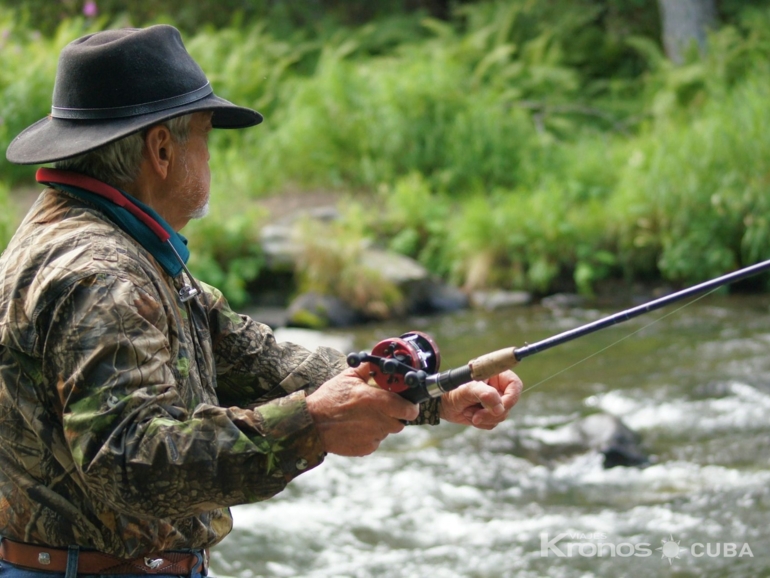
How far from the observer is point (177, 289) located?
2.25 m

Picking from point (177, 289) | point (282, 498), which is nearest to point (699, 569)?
point (282, 498)

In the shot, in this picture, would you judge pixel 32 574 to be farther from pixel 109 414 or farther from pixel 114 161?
pixel 114 161

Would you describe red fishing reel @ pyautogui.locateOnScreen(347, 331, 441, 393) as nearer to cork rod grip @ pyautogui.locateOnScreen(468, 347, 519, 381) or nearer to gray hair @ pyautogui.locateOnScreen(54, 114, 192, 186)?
cork rod grip @ pyautogui.locateOnScreen(468, 347, 519, 381)

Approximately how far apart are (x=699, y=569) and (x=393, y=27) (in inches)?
556

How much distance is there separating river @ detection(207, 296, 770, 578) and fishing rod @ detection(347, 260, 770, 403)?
1844 millimetres

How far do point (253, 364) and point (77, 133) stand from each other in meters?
0.76

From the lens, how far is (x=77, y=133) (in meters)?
2.12

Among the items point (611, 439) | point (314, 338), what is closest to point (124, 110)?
point (611, 439)

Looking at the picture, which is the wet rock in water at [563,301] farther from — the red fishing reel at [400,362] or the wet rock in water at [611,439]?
the red fishing reel at [400,362]

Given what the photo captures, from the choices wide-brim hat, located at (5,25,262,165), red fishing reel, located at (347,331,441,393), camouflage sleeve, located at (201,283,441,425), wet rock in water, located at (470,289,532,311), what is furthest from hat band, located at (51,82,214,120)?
wet rock in water, located at (470,289,532,311)

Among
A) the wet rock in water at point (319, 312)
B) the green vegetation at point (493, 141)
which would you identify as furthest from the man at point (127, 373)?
the green vegetation at point (493, 141)

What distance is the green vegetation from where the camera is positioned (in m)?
10.8

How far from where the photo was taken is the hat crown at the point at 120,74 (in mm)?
2127

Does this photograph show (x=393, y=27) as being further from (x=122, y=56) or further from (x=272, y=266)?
(x=122, y=56)
